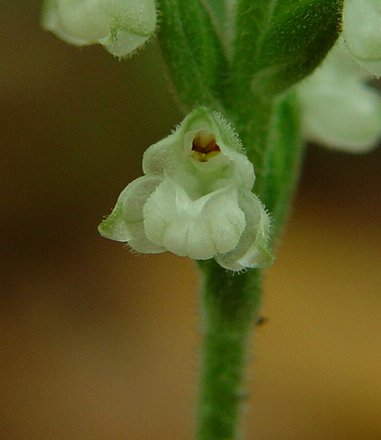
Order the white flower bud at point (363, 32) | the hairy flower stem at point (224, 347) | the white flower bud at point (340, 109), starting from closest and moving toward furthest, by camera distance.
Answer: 1. the white flower bud at point (363, 32)
2. the hairy flower stem at point (224, 347)
3. the white flower bud at point (340, 109)

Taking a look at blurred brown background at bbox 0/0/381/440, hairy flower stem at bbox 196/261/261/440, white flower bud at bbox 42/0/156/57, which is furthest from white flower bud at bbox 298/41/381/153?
blurred brown background at bbox 0/0/381/440

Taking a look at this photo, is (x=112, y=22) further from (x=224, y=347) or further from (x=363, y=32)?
(x=224, y=347)

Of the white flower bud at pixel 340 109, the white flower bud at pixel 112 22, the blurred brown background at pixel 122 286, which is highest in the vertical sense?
the white flower bud at pixel 112 22

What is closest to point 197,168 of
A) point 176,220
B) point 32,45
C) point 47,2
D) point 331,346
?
point 176,220

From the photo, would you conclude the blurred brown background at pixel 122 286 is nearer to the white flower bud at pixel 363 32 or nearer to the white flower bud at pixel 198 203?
the white flower bud at pixel 198 203

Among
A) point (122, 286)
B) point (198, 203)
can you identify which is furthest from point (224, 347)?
point (122, 286)

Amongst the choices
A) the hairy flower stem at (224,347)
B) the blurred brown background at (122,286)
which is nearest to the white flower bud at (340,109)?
the hairy flower stem at (224,347)
